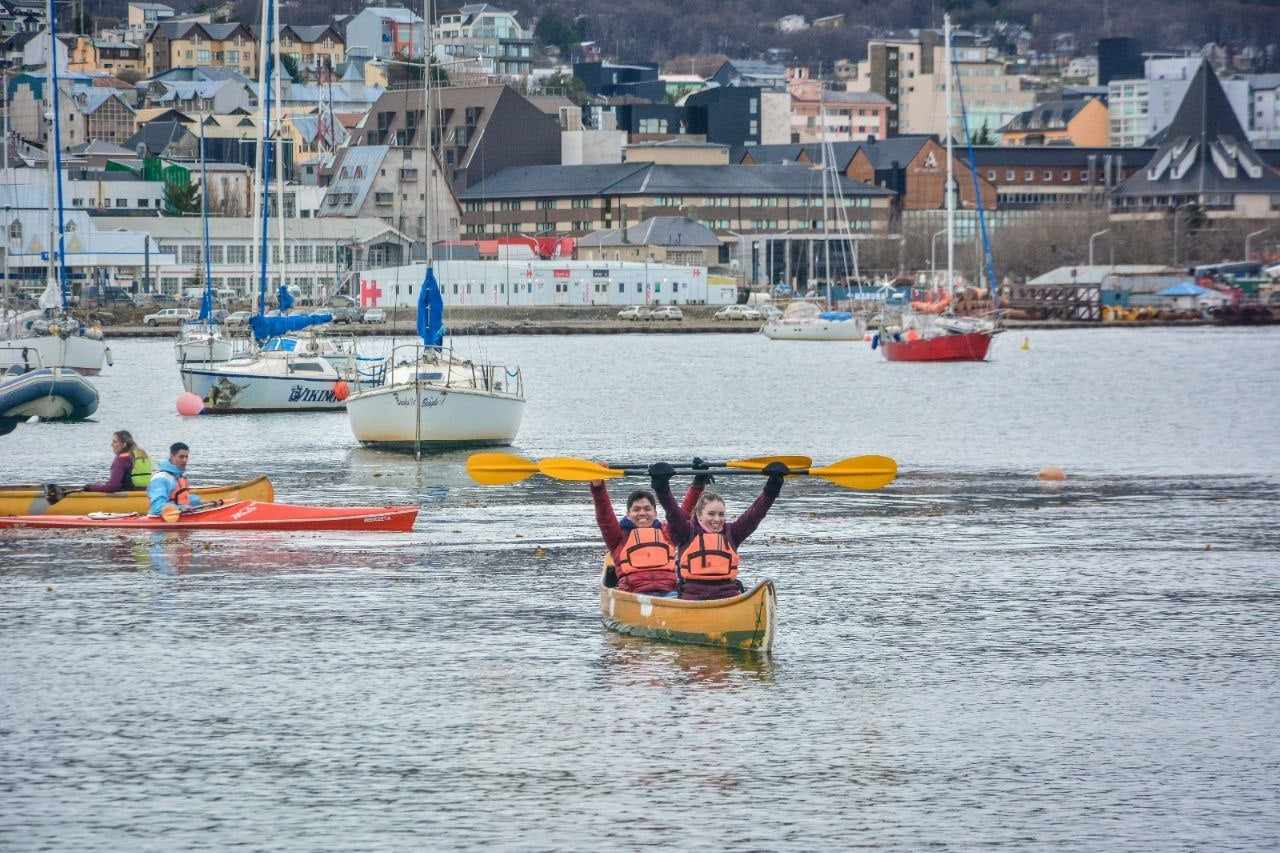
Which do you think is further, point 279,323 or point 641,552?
point 279,323

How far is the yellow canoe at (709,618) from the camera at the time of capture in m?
26.2

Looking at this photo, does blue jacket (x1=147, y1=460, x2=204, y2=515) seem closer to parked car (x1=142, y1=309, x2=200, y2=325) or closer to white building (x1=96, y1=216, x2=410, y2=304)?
parked car (x1=142, y1=309, x2=200, y2=325)

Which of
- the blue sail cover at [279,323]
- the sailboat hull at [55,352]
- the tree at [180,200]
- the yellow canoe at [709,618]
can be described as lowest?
the yellow canoe at [709,618]

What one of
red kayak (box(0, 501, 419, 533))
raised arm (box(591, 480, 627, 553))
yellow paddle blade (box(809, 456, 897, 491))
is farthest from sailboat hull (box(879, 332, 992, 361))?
raised arm (box(591, 480, 627, 553))

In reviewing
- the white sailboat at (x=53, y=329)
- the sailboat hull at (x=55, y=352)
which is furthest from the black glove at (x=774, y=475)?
the sailboat hull at (x=55, y=352)

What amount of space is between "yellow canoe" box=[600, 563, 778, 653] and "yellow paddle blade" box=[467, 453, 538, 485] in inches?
196

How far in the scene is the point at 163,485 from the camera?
36375 millimetres

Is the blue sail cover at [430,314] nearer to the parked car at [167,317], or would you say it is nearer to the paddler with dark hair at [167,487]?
the paddler with dark hair at [167,487]

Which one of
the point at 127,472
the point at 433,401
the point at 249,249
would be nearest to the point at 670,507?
the point at 127,472

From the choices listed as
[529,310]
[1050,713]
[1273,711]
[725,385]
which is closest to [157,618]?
[1050,713]

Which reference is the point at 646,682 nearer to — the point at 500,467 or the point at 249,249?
the point at 500,467

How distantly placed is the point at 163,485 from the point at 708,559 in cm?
1349

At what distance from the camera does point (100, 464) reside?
54156 millimetres

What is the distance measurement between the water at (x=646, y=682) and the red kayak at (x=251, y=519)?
1.48 feet
